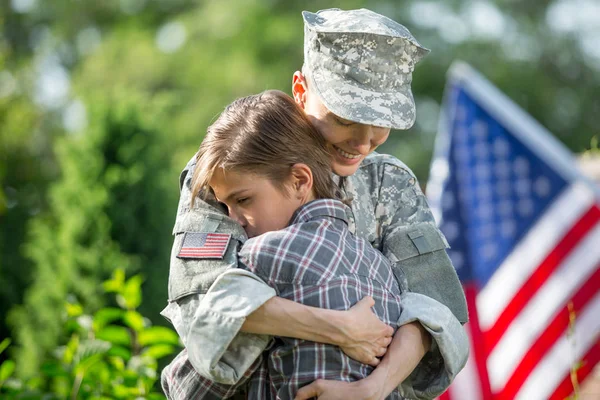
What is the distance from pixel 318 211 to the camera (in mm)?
2111

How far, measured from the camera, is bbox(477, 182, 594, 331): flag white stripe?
14.2 ft

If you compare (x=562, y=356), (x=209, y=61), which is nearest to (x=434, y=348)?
(x=562, y=356)

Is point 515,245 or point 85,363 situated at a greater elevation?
point 515,245

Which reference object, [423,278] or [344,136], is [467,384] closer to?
[423,278]

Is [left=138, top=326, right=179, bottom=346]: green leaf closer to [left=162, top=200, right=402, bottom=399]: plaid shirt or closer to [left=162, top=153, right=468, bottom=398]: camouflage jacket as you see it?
[left=162, top=153, right=468, bottom=398]: camouflage jacket

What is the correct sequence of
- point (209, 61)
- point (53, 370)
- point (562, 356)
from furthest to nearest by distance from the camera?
point (209, 61) < point (562, 356) < point (53, 370)

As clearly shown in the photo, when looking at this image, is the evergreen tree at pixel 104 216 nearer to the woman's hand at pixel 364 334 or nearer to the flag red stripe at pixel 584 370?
the flag red stripe at pixel 584 370

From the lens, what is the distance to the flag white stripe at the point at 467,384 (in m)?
4.36

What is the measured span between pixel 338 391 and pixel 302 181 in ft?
1.74

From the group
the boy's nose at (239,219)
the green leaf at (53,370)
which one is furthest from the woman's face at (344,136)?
the green leaf at (53,370)

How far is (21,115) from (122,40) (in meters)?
9.85

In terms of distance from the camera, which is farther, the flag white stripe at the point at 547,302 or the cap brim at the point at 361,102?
the flag white stripe at the point at 547,302

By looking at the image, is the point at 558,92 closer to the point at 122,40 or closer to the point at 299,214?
the point at 122,40

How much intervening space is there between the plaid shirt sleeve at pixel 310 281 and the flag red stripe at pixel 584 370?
2332 mm
